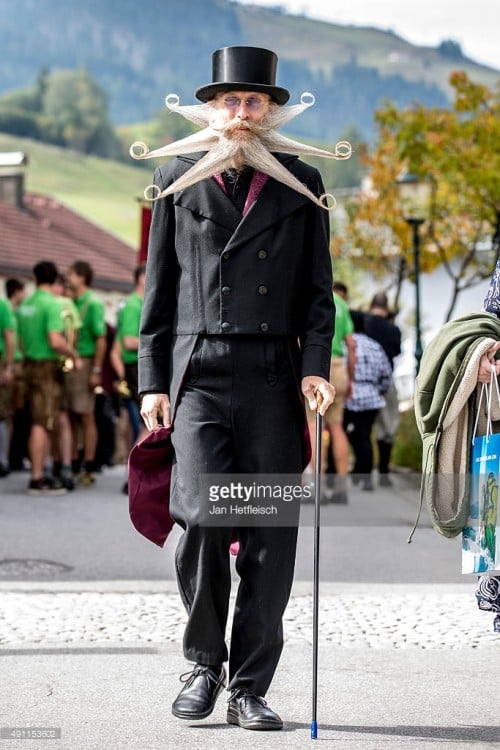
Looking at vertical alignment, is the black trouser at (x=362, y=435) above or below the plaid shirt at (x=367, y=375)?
below

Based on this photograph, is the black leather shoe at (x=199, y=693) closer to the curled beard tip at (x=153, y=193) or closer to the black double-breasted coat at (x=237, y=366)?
the black double-breasted coat at (x=237, y=366)

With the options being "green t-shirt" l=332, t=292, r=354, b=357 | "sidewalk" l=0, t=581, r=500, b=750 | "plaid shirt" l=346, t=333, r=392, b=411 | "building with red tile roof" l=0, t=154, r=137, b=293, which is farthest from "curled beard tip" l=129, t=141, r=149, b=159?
"building with red tile roof" l=0, t=154, r=137, b=293

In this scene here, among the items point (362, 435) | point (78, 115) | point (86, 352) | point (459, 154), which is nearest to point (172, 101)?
point (86, 352)

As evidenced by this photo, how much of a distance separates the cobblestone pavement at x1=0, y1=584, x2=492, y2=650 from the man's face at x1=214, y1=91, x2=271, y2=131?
8.21 ft

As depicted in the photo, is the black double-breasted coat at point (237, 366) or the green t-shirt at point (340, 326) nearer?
the black double-breasted coat at point (237, 366)

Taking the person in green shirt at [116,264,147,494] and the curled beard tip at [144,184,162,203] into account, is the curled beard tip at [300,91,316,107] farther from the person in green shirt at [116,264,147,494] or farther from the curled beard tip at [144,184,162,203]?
the person in green shirt at [116,264,147,494]

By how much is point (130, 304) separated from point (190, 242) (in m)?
7.76

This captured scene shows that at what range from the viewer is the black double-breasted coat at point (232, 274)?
4.76 meters

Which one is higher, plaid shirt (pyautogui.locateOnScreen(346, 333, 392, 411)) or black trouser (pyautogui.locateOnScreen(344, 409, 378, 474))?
plaid shirt (pyautogui.locateOnScreen(346, 333, 392, 411))

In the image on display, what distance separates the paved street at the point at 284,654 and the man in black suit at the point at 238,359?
289 mm

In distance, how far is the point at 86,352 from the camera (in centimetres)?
1361

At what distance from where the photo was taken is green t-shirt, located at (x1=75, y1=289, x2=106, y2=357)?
13492mm
